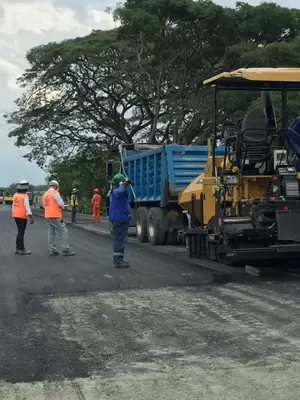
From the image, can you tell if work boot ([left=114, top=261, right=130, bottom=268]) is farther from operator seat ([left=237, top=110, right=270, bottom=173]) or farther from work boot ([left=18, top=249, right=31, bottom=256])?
work boot ([left=18, top=249, right=31, bottom=256])

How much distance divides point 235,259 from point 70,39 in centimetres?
2569

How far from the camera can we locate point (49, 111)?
33438mm

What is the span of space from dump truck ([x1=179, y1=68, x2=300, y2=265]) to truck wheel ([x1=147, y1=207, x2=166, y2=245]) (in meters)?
4.82

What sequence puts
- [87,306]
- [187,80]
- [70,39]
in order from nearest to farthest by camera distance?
1. [87,306]
2. [187,80]
3. [70,39]

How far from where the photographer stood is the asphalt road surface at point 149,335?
14.4ft

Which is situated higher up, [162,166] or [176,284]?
[162,166]

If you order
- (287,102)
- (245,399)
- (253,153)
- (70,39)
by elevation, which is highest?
(70,39)

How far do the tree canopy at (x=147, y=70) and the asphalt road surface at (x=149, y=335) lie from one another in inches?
270

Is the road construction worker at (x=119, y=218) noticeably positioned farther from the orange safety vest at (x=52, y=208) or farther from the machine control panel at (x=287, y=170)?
the machine control panel at (x=287, y=170)

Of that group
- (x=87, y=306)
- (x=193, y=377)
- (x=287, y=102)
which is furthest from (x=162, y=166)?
(x=193, y=377)

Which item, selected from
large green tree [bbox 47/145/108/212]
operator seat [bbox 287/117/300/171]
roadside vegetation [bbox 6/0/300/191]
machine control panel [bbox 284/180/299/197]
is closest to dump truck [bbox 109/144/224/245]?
roadside vegetation [bbox 6/0/300/191]

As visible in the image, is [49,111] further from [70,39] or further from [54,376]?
[54,376]

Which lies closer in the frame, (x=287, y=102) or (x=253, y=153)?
(x=253, y=153)

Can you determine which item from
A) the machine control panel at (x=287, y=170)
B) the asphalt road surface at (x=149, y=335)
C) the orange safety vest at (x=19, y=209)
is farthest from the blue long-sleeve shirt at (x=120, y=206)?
the orange safety vest at (x=19, y=209)
